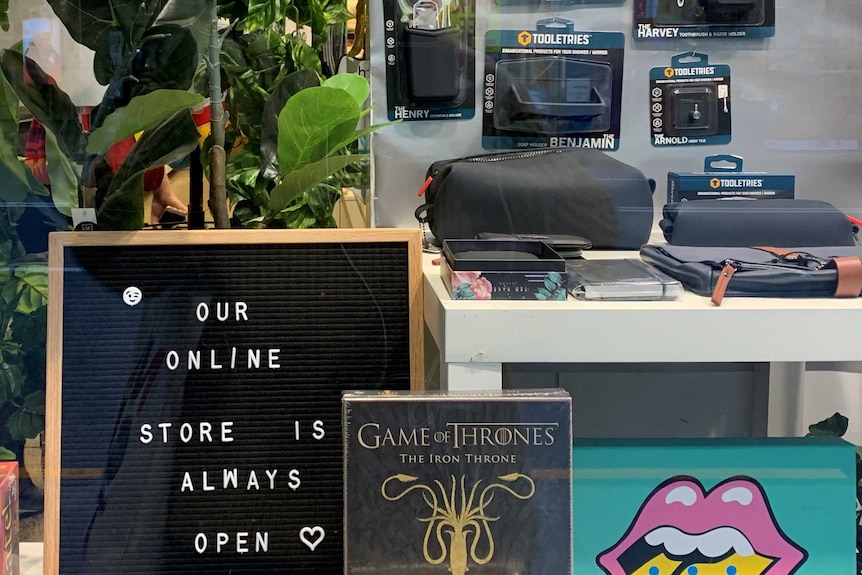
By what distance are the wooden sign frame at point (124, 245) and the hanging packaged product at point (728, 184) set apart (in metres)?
0.42

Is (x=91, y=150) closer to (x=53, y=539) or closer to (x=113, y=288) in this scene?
(x=113, y=288)

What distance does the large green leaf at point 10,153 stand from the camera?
0.66m

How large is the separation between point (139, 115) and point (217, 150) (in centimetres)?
14

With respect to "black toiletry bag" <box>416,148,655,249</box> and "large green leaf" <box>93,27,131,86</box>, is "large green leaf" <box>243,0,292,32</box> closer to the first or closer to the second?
"large green leaf" <box>93,27,131,86</box>

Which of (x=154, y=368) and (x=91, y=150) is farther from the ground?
(x=91, y=150)

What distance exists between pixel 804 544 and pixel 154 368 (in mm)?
597

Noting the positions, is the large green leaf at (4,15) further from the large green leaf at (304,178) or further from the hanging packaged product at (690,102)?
the hanging packaged product at (690,102)

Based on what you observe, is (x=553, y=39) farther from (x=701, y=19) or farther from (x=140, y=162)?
(x=140, y=162)

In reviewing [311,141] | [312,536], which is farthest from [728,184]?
[312,536]

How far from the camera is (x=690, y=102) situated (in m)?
0.97

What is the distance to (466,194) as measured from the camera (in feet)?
2.82

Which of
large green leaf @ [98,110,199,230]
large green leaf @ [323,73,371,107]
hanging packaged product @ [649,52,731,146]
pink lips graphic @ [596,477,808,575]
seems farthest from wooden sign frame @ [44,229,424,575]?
hanging packaged product @ [649,52,731,146]

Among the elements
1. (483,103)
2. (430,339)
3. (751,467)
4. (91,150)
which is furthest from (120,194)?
(751,467)

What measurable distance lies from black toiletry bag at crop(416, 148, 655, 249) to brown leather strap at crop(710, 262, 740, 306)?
0.21 m
